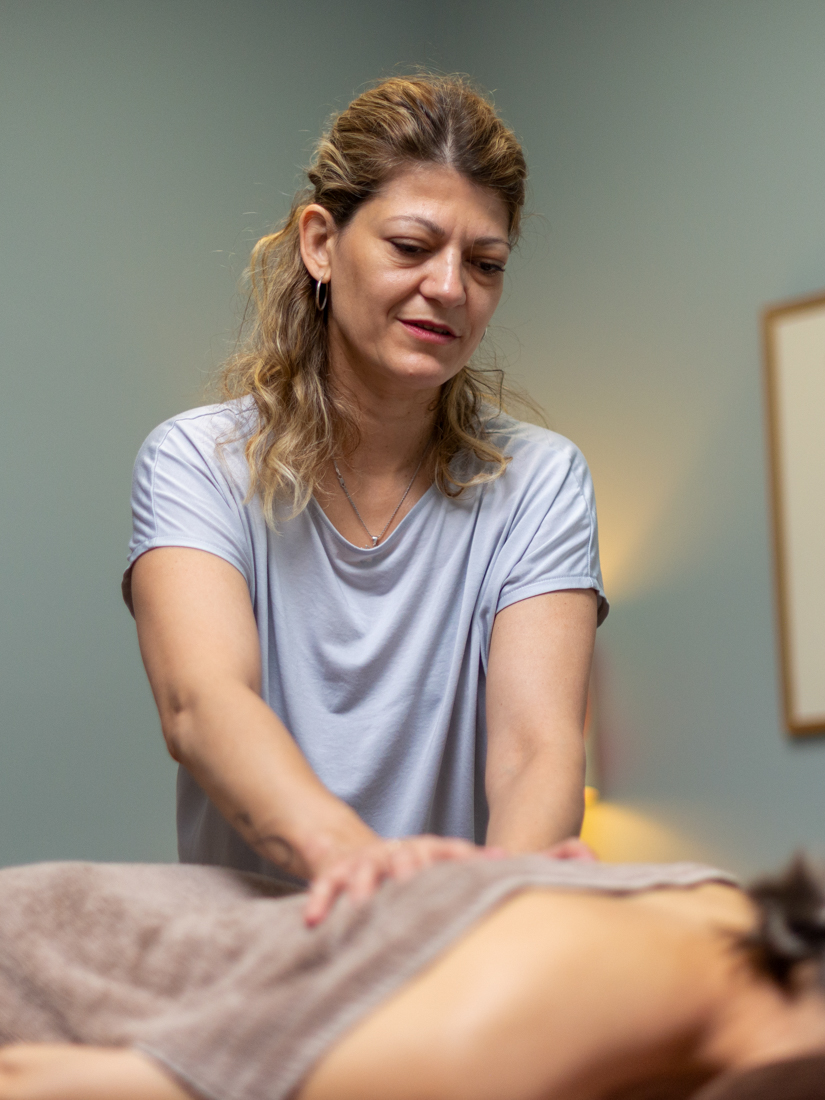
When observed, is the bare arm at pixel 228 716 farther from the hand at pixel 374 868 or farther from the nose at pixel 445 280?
the nose at pixel 445 280

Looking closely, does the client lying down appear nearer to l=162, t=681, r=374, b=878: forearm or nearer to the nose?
l=162, t=681, r=374, b=878: forearm

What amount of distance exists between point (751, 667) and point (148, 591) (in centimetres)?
189

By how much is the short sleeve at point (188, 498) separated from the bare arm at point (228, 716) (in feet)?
0.08

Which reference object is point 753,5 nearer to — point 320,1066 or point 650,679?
point 650,679

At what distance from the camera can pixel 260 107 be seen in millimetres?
3514

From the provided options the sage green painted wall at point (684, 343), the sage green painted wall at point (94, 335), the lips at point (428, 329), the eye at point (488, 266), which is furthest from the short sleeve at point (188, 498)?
the sage green painted wall at point (684, 343)

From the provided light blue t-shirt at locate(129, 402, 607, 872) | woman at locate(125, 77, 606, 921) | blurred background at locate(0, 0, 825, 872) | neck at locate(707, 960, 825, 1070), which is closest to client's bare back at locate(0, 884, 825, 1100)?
neck at locate(707, 960, 825, 1070)

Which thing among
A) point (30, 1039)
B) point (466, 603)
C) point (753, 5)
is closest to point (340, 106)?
point (753, 5)

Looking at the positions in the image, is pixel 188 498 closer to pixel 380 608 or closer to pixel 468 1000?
pixel 380 608

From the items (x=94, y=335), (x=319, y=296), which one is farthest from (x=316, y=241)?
(x=94, y=335)

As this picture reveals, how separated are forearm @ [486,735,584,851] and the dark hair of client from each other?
1.63 ft

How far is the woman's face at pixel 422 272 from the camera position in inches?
63.1

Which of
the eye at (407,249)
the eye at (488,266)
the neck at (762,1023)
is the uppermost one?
the eye at (407,249)

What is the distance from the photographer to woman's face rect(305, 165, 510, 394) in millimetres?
1604
